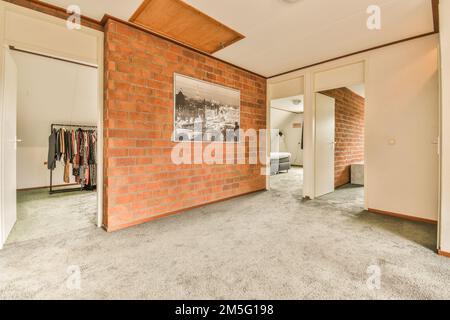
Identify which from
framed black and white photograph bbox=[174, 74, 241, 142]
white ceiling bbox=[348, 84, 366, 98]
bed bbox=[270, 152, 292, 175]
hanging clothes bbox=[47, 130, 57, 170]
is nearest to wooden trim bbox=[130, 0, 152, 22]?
framed black and white photograph bbox=[174, 74, 241, 142]

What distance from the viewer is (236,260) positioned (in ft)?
6.16

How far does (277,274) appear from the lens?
1.67 meters

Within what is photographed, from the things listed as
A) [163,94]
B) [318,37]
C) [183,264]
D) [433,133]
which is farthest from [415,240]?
[163,94]

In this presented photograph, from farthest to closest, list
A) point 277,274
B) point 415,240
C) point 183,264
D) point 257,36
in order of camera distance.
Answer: point 257,36 < point 415,240 < point 183,264 < point 277,274

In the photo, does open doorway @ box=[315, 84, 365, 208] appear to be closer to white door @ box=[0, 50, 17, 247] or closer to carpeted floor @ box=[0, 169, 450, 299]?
carpeted floor @ box=[0, 169, 450, 299]

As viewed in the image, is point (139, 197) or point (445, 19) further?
point (139, 197)

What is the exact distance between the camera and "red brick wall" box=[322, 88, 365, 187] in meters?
4.96

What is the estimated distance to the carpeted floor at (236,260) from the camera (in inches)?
58.0

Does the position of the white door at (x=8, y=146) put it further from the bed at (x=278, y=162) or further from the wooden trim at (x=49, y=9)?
the bed at (x=278, y=162)

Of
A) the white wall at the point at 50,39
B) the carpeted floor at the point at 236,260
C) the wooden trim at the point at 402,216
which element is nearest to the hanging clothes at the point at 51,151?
the white wall at the point at 50,39

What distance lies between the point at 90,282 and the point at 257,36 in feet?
10.6

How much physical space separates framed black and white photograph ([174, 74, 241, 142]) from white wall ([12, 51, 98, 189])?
6.90 ft
